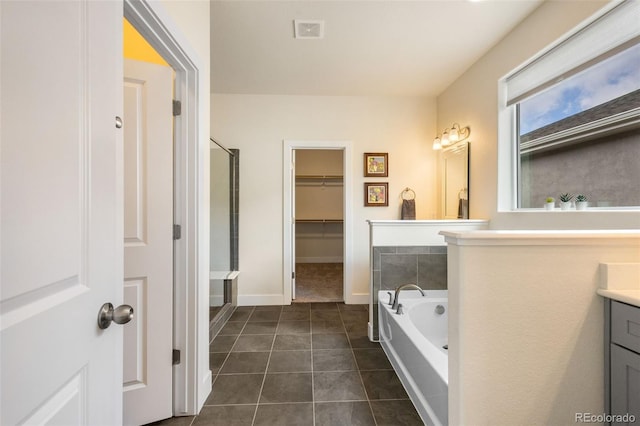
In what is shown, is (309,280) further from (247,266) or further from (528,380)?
(528,380)

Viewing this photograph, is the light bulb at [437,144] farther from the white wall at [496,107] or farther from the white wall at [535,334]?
the white wall at [535,334]

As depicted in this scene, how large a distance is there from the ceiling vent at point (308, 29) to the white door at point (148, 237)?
1133 millimetres

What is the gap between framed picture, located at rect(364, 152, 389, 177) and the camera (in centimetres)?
327

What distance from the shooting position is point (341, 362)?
2.02m

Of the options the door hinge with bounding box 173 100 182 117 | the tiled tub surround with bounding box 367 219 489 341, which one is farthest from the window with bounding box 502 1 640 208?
the door hinge with bounding box 173 100 182 117

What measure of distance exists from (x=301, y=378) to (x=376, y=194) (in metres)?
2.17

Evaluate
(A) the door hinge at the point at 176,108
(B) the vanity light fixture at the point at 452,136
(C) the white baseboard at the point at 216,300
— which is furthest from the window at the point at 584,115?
(C) the white baseboard at the point at 216,300

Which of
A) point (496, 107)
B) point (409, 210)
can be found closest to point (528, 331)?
point (496, 107)

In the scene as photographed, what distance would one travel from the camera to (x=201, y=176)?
5.16 ft

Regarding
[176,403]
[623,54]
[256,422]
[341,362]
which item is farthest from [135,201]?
[623,54]

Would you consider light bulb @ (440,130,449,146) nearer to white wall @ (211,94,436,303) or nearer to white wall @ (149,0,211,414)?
white wall @ (211,94,436,303)

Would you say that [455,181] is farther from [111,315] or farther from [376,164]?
[111,315]

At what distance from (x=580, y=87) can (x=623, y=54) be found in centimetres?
26

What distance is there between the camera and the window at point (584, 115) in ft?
4.82
